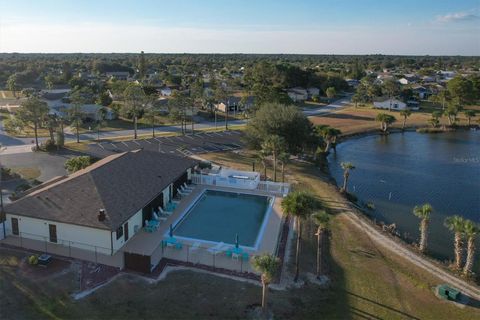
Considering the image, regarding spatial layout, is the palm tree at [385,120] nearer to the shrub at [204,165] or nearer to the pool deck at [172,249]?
the shrub at [204,165]

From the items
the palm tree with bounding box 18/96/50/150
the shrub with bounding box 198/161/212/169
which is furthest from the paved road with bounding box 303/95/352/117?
the palm tree with bounding box 18/96/50/150

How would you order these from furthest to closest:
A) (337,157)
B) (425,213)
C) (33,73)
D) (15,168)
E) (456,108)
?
(33,73) → (456,108) → (337,157) → (15,168) → (425,213)

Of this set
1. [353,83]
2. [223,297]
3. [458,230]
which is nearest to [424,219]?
[458,230]

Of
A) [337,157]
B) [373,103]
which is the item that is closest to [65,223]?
[337,157]

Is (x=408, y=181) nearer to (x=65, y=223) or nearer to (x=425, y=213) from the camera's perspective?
(x=425, y=213)

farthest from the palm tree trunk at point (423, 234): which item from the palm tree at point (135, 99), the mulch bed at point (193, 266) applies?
the palm tree at point (135, 99)

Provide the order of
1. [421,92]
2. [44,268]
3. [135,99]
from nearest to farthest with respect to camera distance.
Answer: [44,268]
[135,99]
[421,92]

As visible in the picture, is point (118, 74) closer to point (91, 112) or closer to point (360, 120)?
point (91, 112)
